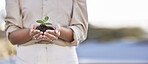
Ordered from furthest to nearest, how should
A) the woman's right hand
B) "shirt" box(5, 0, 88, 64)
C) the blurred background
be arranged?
the blurred background → "shirt" box(5, 0, 88, 64) → the woman's right hand

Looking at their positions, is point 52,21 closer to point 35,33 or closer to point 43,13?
point 43,13

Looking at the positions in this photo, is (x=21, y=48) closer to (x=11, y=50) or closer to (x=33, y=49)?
(x=33, y=49)

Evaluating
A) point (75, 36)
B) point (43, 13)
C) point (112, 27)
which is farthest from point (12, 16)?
point (112, 27)

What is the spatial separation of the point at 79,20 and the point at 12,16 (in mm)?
246

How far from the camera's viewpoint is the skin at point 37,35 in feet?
3.12

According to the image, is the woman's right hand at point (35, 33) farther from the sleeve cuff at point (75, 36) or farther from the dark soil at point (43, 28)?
the sleeve cuff at point (75, 36)

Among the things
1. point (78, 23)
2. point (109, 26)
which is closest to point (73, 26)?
point (78, 23)

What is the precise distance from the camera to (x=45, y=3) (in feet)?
3.59

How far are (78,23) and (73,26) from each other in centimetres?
3

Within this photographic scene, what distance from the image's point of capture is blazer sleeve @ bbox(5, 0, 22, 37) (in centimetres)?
108

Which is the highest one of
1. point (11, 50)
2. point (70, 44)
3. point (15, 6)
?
point (15, 6)

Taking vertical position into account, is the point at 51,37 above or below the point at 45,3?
below

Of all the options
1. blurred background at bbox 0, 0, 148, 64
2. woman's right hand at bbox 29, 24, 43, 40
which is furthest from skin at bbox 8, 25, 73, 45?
blurred background at bbox 0, 0, 148, 64

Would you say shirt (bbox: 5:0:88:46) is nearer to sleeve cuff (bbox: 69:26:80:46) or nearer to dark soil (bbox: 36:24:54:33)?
sleeve cuff (bbox: 69:26:80:46)
